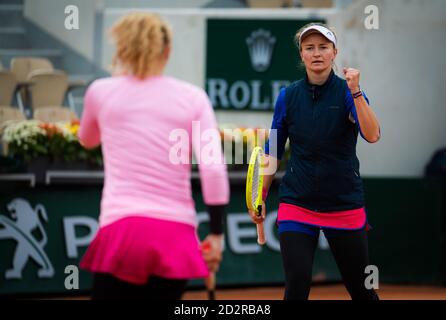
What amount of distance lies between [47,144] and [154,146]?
213 inches

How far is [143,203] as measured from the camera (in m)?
2.95

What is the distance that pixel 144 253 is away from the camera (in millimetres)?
2920

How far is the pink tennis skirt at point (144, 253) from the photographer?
2.92 metres

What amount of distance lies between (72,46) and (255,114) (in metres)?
2.64

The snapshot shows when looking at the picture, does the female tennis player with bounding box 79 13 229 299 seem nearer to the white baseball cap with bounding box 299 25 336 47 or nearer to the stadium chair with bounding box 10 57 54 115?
the white baseball cap with bounding box 299 25 336 47

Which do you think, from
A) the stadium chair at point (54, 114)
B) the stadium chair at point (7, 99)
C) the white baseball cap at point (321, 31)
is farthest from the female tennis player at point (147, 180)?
the stadium chair at point (54, 114)

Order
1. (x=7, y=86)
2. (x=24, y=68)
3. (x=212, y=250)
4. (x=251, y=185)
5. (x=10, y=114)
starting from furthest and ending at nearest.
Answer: (x=24, y=68)
(x=7, y=86)
(x=10, y=114)
(x=251, y=185)
(x=212, y=250)

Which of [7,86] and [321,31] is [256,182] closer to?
[321,31]

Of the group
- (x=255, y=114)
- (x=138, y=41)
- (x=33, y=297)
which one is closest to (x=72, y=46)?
(x=255, y=114)

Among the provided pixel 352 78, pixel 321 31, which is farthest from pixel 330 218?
pixel 321 31

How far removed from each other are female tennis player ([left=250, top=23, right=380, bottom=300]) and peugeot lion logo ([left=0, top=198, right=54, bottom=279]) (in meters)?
4.31

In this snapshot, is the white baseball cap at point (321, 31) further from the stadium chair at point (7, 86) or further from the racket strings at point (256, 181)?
the stadium chair at point (7, 86)
